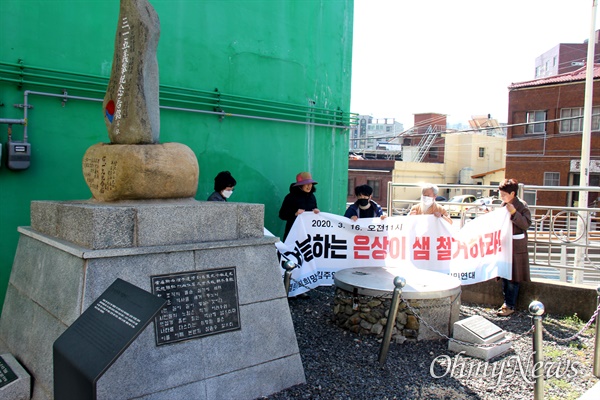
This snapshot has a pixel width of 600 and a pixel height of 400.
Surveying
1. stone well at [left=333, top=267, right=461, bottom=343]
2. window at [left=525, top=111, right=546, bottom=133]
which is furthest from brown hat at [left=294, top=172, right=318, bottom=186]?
window at [left=525, top=111, right=546, bottom=133]

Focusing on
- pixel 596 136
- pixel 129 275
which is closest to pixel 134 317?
pixel 129 275

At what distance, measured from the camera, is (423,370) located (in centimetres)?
500

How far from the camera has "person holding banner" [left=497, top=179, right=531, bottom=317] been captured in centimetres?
689

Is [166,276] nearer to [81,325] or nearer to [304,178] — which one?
[81,325]

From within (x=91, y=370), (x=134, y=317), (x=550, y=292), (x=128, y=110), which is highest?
(x=128, y=110)

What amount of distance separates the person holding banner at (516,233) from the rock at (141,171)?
461 cm

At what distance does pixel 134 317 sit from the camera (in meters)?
2.52

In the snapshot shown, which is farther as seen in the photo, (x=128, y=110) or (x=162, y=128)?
(x=162, y=128)

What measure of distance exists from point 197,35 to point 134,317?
255 inches

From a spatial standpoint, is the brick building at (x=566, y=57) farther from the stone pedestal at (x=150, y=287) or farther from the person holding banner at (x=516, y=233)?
the stone pedestal at (x=150, y=287)

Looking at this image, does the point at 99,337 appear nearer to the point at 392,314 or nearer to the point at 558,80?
the point at 392,314

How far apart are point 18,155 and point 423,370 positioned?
18.0 feet

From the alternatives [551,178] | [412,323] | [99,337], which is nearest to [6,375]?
[99,337]

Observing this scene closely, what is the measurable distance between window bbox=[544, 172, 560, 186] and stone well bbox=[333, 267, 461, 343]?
2579 cm
